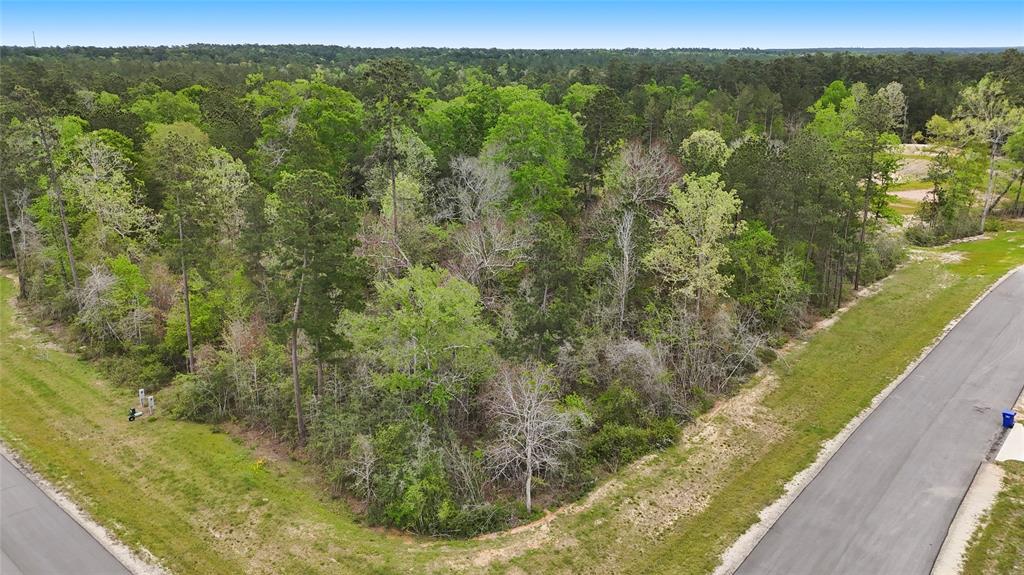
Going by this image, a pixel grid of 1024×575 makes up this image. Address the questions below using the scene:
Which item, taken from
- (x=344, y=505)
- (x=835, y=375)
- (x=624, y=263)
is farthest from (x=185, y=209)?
(x=835, y=375)

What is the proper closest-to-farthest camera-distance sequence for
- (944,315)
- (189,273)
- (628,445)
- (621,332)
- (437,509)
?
(437,509), (628,445), (621,332), (189,273), (944,315)

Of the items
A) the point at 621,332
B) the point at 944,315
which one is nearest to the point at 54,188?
the point at 621,332

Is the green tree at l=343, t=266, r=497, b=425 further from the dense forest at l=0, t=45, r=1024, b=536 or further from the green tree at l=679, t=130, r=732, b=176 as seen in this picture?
the green tree at l=679, t=130, r=732, b=176

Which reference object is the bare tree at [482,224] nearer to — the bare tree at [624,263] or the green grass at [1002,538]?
the bare tree at [624,263]

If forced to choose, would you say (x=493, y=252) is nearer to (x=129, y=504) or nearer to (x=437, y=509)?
(x=437, y=509)

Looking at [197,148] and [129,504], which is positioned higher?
[197,148]

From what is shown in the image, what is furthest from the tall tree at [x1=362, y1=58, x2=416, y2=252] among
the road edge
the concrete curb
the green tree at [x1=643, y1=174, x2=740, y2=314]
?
the concrete curb
